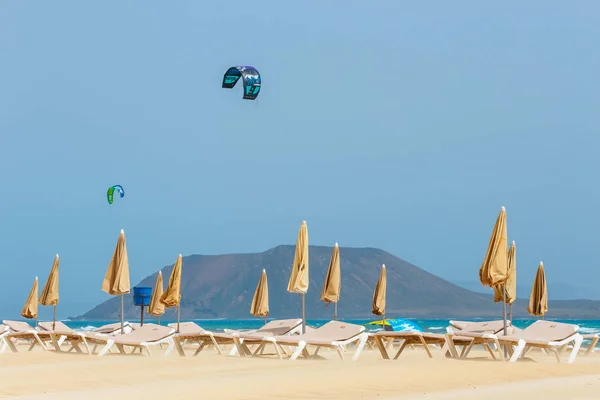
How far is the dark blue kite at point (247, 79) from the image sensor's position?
2111 centimetres

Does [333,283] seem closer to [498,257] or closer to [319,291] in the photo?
[498,257]

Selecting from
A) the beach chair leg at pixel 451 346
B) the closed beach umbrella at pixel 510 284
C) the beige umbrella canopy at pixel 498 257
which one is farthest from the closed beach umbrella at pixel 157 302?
the beige umbrella canopy at pixel 498 257

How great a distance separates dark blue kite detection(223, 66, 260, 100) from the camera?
2111 centimetres

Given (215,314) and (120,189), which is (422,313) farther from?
(120,189)

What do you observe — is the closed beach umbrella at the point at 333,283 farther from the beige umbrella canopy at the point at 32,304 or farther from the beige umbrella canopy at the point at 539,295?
the beige umbrella canopy at the point at 32,304

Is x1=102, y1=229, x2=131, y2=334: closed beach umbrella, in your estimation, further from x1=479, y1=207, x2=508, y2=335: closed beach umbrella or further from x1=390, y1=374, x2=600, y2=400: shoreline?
x1=390, y1=374, x2=600, y2=400: shoreline

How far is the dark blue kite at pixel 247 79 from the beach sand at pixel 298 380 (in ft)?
30.7

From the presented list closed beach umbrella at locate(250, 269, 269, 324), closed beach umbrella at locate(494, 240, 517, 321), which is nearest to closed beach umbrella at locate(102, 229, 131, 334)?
closed beach umbrella at locate(250, 269, 269, 324)

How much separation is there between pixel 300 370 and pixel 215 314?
14249 cm

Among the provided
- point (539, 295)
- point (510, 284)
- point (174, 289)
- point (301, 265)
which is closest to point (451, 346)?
point (510, 284)

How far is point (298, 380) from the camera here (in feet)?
31.1

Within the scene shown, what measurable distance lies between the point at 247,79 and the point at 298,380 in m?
12.7

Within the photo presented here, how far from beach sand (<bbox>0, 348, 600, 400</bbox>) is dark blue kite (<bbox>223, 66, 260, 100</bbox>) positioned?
9366mm

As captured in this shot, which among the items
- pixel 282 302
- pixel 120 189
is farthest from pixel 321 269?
pixel 120 189
